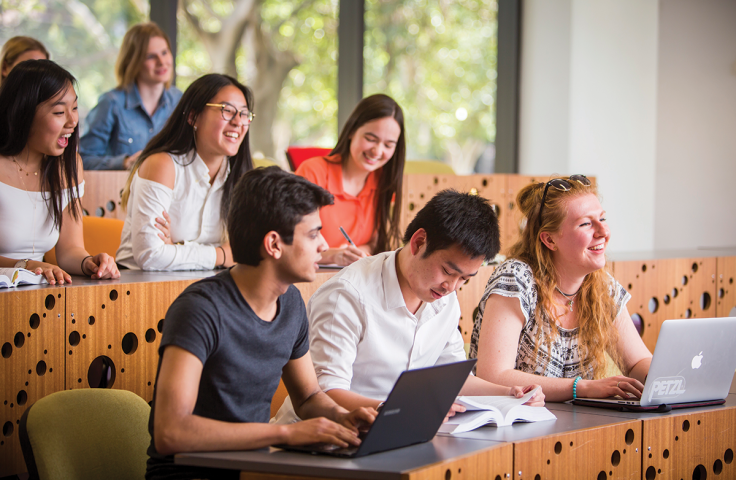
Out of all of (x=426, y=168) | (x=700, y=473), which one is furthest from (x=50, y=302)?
(x=426, y=168)

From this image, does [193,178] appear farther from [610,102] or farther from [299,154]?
[610,102]

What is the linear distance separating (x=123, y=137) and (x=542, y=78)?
2.65m

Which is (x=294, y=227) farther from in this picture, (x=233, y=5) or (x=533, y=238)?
(x=233, y=5)

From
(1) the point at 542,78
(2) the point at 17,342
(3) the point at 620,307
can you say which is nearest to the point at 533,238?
(3) the point at 620,307

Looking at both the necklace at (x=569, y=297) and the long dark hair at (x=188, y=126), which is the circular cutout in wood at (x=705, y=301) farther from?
the long dark hair at (x=188, y=126)

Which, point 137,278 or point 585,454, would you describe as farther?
point 137,278

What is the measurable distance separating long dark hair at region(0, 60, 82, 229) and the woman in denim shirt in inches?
50.5

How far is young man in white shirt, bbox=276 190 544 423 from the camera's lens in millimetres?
1649

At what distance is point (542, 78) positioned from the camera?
15.5 ft

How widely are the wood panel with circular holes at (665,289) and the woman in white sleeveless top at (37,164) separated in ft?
7.16

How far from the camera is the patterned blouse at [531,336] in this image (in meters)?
1.96

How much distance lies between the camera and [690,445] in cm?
168

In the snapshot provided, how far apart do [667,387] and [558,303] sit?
1.46 ft

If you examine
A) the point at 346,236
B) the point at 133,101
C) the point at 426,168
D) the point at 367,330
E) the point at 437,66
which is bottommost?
the point at 367,330
